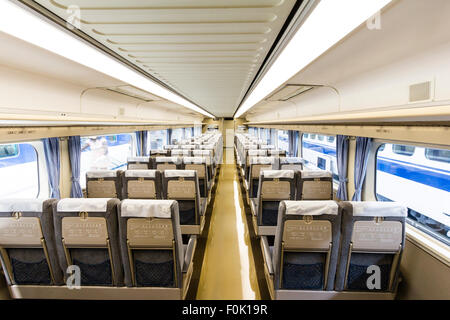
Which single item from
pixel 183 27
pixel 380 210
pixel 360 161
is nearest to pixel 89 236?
pixel 183 27

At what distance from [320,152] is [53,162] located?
7.22 metres

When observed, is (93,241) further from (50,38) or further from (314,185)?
(314,185)

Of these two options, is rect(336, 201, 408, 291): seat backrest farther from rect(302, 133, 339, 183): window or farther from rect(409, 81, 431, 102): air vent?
rect(302, 133, 339, 183): window

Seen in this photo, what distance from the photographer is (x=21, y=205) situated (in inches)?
78.2

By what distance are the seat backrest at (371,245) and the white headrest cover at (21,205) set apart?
8.88ft

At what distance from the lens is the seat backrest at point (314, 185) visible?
3588mm

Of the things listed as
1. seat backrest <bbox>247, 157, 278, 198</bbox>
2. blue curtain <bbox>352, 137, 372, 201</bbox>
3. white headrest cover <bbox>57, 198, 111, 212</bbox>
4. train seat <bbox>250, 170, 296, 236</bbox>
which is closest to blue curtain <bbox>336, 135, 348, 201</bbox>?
blue curtain <bbox>352, 137, 372, 201</bbox>

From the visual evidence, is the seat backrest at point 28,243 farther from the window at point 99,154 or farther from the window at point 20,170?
the window at point 99,154

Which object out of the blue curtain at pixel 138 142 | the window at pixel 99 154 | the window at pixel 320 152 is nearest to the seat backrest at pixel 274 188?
the window at pixel 320 152

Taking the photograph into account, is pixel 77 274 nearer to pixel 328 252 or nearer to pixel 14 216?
pixel 14 216

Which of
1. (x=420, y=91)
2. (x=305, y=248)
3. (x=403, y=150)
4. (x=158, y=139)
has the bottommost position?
(x=305, y=248)

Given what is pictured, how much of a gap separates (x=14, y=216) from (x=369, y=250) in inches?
124

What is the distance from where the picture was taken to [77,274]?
2.17 meters
